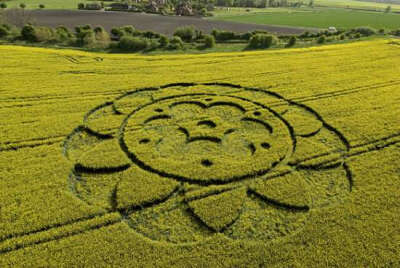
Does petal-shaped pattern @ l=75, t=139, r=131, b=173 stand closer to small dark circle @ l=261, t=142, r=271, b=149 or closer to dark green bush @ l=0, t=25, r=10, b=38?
small dark circle @ l=261, t=142, r=271, b=149

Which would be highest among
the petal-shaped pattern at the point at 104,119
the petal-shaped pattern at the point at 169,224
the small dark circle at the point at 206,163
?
the petal-shaped pattern at the point at 104,119

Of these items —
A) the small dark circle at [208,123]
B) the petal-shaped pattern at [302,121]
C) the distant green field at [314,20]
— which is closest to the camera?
the petal-shaped pattern at [302,121]

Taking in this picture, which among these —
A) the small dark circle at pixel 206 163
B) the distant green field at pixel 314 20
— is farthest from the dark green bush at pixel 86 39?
the distant green field at pixel 314 20

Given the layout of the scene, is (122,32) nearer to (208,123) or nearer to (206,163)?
(208,123)

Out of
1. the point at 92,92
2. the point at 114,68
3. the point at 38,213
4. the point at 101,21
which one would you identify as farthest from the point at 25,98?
the point at 101,21

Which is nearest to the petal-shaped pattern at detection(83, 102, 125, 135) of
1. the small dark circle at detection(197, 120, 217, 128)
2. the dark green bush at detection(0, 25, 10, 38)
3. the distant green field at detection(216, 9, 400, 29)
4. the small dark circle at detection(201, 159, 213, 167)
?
the small dark circle at detection(197, 120, 217, 128)

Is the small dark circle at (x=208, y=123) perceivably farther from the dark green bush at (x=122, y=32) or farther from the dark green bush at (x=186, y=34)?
the dark green bush at (x=122, y=32)

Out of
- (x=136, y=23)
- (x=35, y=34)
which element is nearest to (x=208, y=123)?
(x=35, y=34)

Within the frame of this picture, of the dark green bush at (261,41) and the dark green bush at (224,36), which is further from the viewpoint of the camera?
the dark green bush at (224,36)
